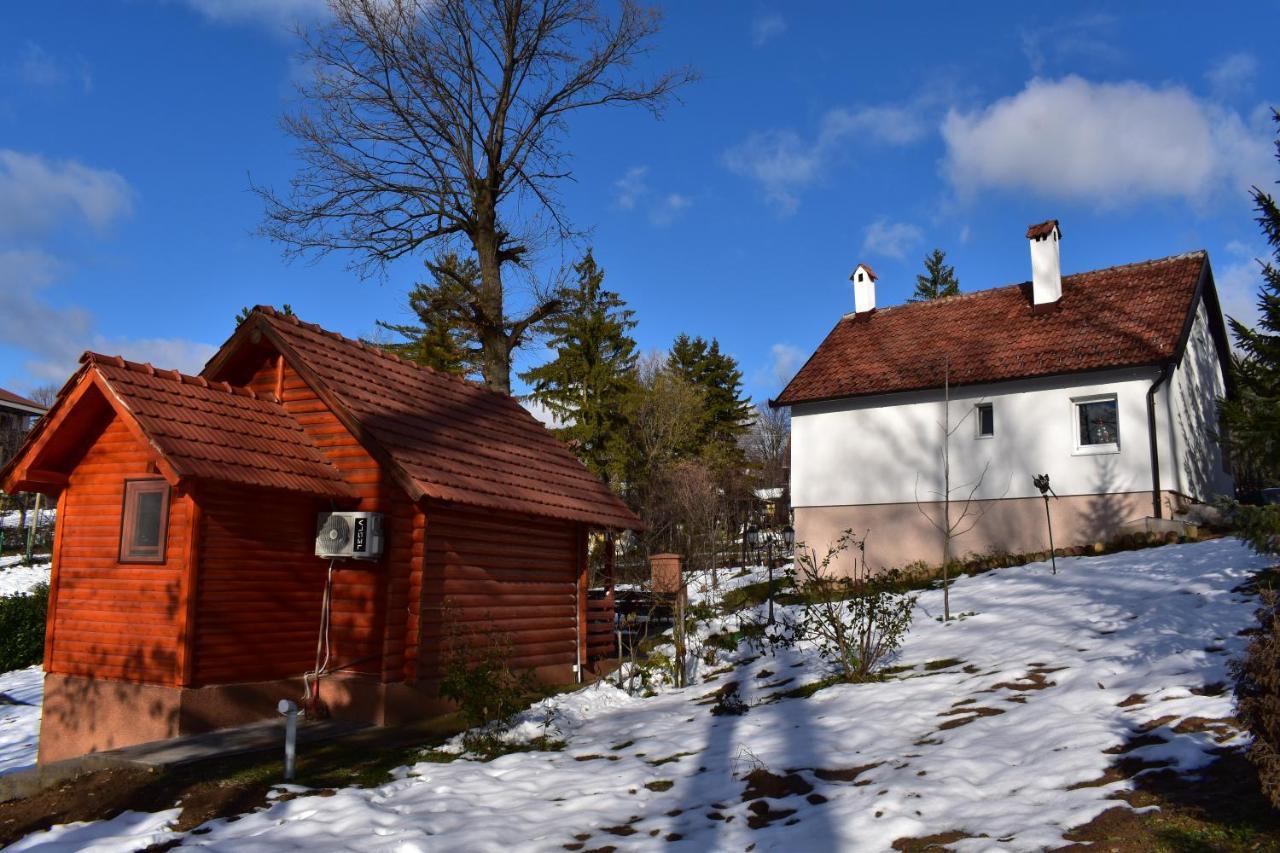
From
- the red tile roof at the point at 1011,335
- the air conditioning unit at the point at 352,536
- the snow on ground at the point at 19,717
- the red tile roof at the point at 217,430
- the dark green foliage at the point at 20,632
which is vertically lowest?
the snow on ground at the point at 19,717

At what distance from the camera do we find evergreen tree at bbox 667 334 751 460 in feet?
146

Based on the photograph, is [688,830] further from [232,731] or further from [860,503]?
[860,503]

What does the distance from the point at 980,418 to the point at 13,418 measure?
5201 centimetres

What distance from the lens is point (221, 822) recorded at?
264 inches

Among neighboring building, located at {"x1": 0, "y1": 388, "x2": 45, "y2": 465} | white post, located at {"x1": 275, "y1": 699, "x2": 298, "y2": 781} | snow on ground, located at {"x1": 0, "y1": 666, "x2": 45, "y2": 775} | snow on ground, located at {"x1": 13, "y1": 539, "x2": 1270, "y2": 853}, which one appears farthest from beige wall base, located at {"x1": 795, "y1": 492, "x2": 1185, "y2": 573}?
neighboring building, located at {"x1": 0, "y1": 388, "x2": 45, "y2": 465}

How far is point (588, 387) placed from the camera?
33.3 meters

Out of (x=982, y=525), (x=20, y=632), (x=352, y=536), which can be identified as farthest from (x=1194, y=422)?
(x=20, y=632)

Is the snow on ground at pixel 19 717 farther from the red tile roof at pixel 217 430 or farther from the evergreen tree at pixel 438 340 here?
the evergreen tree at pixel 438 340

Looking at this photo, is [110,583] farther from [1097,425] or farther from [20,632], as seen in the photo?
[1097,425]

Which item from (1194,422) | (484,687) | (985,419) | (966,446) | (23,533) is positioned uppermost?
(985,419)

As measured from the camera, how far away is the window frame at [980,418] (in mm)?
20453

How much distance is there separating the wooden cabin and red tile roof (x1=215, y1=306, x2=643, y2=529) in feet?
0.16

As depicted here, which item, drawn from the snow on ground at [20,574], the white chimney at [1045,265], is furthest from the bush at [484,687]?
the snow on ground at [20,574]

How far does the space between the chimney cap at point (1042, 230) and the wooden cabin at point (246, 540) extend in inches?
630
